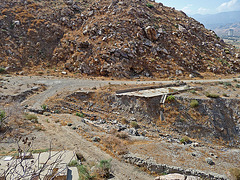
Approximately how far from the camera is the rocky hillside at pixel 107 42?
85.7 ft

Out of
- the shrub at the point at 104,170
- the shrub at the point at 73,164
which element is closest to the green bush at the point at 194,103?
the shrub at the point at 104,170

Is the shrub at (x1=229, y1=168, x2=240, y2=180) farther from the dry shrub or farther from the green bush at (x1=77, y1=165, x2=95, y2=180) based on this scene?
the green bush at (x1=77, y1=165, x2=95, y2=180)

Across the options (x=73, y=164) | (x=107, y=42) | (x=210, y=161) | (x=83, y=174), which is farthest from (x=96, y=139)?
(x=107, y=42)

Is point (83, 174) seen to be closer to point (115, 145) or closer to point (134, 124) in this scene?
point (115, 145)

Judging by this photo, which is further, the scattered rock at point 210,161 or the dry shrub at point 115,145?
the dry shrub at point 115,145

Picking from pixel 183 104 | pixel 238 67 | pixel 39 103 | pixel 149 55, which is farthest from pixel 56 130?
pixel 238 67

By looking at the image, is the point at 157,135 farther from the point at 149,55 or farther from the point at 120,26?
the point at 120,26

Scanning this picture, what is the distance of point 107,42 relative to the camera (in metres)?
27.4

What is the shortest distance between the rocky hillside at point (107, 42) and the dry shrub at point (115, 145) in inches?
575

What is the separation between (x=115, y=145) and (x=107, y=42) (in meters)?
20.6

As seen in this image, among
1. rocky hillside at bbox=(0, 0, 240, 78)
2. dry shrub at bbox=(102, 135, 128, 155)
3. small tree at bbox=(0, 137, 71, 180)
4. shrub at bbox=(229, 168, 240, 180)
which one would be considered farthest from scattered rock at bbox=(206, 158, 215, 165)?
rocky hillside at bbox=(0, 0, 240, 78)

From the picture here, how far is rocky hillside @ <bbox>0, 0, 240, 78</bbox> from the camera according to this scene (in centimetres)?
2612

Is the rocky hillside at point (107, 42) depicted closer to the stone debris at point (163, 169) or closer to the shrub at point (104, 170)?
the stone debris at point (163, 169)

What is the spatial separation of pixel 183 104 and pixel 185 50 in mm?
15456
